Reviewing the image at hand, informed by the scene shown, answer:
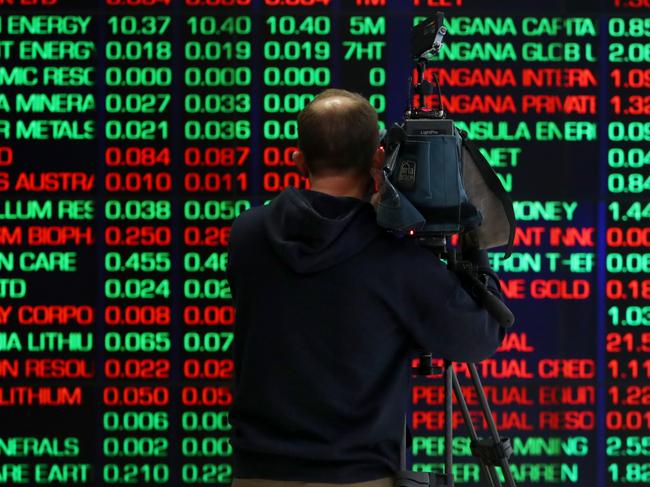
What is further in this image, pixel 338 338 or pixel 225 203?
pixel 225 203

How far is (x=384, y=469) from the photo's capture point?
5.92 ft

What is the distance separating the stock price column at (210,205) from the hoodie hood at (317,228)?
91.1 inches

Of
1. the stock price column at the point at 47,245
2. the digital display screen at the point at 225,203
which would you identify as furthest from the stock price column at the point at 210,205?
the stock price column at the point at 47,245

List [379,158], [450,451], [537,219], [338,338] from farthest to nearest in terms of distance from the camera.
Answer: [537,219] < [450,451] < [379,158] < [338,338]

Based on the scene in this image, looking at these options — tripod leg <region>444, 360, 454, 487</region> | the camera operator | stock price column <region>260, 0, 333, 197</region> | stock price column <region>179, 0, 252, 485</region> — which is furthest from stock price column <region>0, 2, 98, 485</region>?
the camera operator

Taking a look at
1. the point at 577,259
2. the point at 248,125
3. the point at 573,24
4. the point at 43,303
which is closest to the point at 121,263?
the point at 43,303

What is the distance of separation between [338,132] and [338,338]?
42 cm

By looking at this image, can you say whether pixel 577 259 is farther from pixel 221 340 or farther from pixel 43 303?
pixel 43 303

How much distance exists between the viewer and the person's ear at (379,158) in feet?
6.25

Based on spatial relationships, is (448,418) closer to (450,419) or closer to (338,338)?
(450,419)

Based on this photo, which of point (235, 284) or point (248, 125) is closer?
point (235, 284)

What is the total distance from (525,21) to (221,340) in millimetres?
2058

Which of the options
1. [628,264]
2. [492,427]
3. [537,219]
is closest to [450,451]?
[492,427]

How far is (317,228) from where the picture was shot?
1785mm
